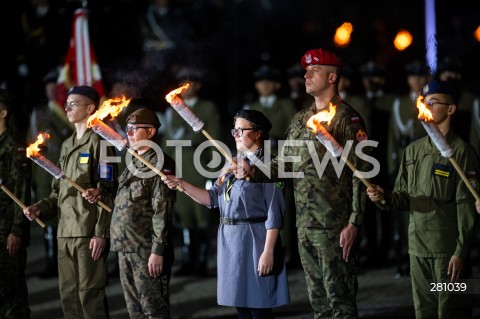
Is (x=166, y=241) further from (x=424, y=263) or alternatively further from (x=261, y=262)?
(x=424, y=263)

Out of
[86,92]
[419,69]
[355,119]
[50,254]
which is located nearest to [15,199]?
[86,92]

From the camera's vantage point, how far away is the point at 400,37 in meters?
22.3

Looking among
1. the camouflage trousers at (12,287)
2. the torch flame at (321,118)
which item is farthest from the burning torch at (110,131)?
the camouflage trousers at (12,287)

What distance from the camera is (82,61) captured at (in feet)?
39.1

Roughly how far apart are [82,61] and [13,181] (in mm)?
3043

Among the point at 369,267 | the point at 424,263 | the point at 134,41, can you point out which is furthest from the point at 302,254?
the point at 134,41

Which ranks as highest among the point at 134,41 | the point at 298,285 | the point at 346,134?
the point at 134,41

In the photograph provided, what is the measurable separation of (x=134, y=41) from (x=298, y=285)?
7.04 m

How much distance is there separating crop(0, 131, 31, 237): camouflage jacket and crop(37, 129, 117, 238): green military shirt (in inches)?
12.9

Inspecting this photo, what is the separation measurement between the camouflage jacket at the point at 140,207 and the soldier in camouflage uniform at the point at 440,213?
1.62 meters

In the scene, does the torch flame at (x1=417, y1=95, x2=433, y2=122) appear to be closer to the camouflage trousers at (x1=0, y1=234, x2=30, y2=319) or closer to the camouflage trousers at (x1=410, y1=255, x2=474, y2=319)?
the camouflage trousers at (x1=410, y1=255, x2=474, y2=319)

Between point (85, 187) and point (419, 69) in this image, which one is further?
point (419, 69)

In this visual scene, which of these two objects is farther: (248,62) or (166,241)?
(248,62)

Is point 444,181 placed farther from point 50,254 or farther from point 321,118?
point 50,254
